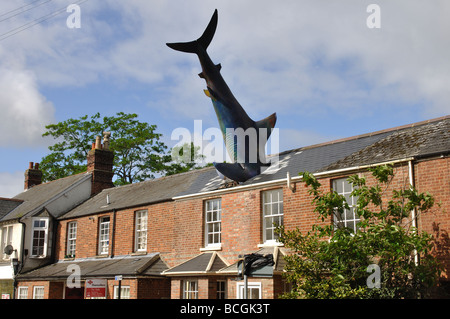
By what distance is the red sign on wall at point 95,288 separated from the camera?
19.0m

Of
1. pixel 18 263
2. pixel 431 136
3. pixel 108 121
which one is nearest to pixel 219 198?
pixel 431 136

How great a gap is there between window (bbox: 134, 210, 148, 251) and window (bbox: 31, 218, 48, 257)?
7.29m

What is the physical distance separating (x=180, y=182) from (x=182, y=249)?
4048mm

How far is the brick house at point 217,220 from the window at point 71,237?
202 mm

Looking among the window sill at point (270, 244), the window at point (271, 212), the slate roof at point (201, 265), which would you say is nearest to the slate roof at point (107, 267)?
the slate roof at point (201, 265)

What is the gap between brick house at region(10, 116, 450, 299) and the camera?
14.5 m

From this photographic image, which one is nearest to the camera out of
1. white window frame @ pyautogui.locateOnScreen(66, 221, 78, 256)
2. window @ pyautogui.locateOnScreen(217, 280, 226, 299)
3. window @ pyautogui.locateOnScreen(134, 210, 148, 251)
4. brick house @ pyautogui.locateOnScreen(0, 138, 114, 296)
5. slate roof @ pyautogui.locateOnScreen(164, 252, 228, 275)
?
slate roof @ pyautogui.locateOnScreen(164, 252, 228, 275)

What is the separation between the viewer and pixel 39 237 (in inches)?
1065

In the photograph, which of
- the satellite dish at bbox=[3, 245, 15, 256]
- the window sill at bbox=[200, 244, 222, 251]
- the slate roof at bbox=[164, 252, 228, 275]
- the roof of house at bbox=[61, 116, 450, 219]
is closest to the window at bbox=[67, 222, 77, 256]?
the roof of house at bbox=[61, 116, 450, 219]

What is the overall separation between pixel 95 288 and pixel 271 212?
24.5 feet

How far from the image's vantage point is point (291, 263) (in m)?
13.3

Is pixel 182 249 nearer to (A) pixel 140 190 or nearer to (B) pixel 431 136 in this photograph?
(A) pixel 140 190

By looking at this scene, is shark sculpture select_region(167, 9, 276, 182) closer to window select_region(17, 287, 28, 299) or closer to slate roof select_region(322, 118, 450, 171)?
slate roof select_region(322, 118, 450, 171)
